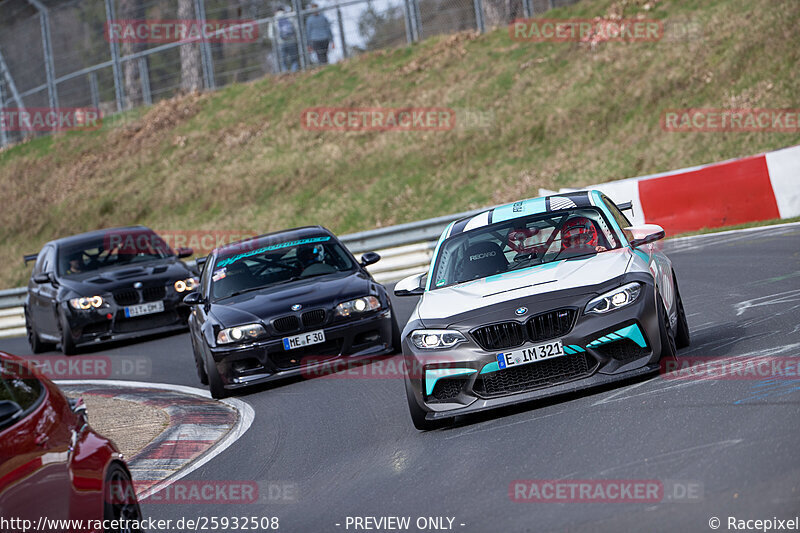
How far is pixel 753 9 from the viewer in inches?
1037

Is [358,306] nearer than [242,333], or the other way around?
[242,333]

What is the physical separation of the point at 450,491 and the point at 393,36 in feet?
91.8

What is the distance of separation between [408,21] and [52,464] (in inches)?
1117

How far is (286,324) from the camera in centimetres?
1105

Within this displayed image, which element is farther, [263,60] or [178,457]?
[263,60]

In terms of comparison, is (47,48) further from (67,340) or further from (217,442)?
(217,442)

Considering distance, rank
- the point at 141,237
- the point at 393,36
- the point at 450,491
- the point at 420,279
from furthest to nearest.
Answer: the point at 393,36, the point at 141,237, the point at 420,279, the point at 450,491

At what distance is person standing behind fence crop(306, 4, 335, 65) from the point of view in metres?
31.6

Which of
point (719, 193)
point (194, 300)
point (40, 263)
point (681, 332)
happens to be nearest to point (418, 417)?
point (681, 332)

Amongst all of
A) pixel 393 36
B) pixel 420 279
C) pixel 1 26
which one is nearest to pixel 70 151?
pixel 1 26

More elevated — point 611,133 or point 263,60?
point 263,60

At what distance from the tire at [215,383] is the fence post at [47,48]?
87.8ft

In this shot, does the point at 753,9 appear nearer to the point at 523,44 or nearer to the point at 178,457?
the point at 523,44

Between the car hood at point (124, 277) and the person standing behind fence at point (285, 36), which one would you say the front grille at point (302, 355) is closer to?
the car hood at point (124, 277)
